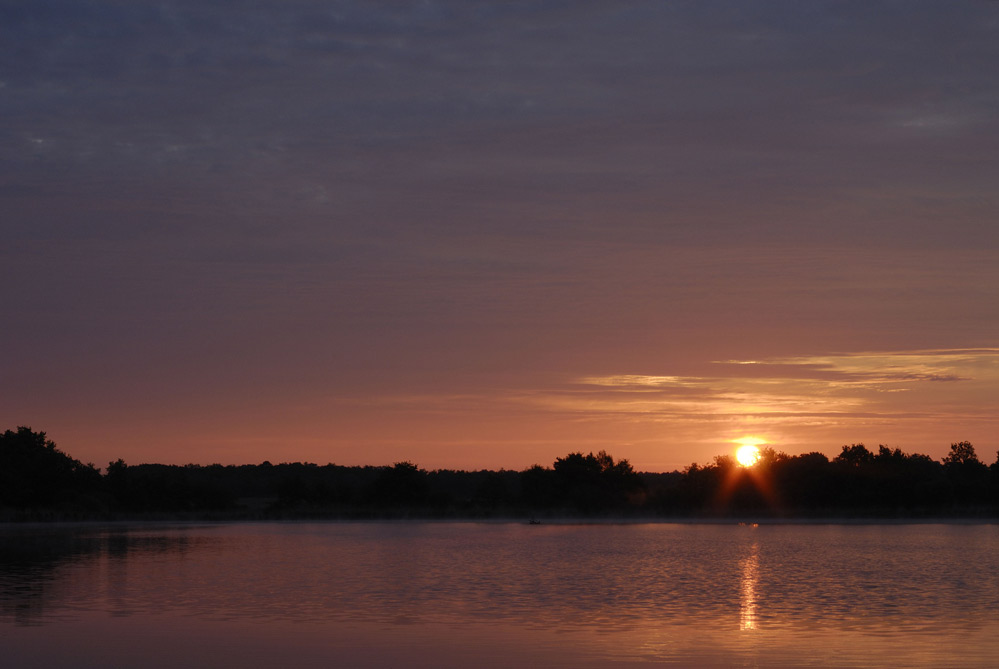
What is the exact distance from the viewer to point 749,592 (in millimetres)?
24844

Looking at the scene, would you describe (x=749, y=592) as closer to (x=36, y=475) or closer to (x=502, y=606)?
(x=502, y=606)

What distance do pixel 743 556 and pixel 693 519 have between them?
131ft

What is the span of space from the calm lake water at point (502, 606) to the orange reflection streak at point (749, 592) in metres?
0.10

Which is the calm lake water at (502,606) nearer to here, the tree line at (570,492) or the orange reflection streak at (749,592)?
the orange reflection streak at (749,592)

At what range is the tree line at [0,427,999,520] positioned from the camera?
7669 centimetres

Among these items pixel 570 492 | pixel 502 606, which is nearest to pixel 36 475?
pixel 570 492

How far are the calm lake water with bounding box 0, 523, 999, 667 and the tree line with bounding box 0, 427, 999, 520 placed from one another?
35.6 meters

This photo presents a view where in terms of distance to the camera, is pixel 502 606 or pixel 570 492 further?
pixel 570 492

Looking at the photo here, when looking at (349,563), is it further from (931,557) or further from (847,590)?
(931,557)

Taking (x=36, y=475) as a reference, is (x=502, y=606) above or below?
below

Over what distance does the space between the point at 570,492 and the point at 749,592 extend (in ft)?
221

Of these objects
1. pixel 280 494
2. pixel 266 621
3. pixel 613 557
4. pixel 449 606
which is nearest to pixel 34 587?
pixel 266 621

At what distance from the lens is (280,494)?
95312 mm

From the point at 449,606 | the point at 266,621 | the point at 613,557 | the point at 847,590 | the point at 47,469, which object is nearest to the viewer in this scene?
the point at 266,621
